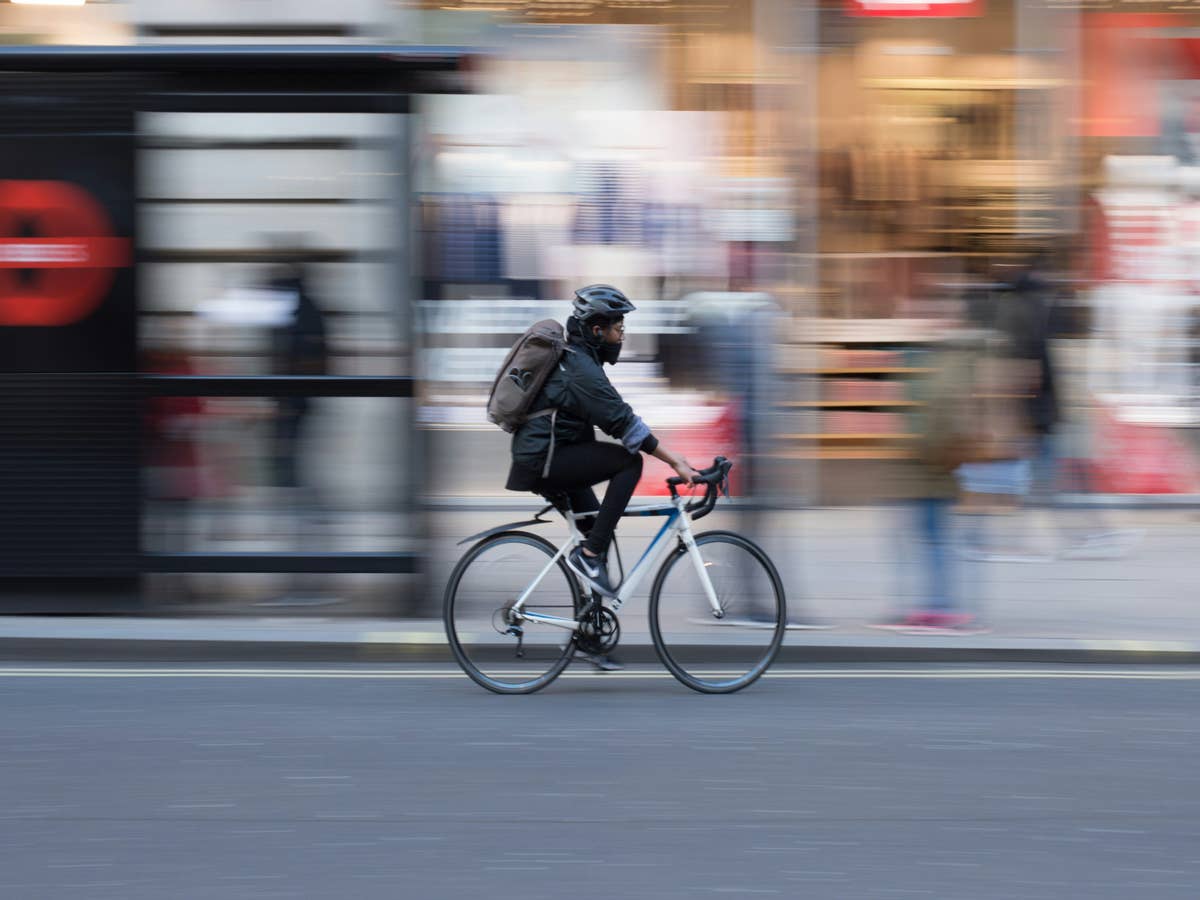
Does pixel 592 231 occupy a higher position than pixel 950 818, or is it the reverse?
pixel 592 231

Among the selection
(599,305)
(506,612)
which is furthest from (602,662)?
(599,305)

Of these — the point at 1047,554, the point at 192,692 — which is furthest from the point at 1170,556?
the point at 192,692

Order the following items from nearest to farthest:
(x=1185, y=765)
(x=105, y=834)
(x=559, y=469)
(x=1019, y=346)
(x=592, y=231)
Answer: (x=105, y=834), (x=1185, y=765), (x=559, y=469), (x=1019, y=346), (x=592, y=231)

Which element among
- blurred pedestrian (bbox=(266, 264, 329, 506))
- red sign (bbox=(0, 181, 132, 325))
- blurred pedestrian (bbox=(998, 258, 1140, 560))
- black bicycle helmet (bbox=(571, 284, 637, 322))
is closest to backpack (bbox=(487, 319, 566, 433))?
black bicycle helmet (bbox=(571, 284, 637, 322))

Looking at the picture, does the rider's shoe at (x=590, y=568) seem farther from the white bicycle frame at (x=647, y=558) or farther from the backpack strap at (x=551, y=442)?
the backpack strap at (x=551, y=442)

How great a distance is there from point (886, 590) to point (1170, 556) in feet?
7.73

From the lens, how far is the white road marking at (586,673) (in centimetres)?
695

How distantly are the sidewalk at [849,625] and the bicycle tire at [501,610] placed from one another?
0.19 meters

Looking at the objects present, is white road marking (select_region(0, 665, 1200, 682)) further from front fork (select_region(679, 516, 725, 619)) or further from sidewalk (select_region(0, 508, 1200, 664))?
front fork (select_region(679, 516, 725, 619))

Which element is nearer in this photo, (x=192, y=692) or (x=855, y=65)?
(x=192, y=692)

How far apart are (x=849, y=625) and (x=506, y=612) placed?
85.2 inches

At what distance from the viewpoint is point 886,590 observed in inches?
351

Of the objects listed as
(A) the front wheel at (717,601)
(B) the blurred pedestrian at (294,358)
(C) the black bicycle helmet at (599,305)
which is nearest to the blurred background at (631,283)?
(B) the blurred pedestrian at (294,358)

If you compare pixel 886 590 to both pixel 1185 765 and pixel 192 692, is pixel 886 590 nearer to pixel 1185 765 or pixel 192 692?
pixel 1185 765
